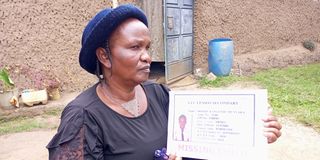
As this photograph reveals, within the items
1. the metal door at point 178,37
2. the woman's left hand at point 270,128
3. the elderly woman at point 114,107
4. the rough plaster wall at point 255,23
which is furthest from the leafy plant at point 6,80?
the woman's left hand at point 270,128

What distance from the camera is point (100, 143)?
134cm

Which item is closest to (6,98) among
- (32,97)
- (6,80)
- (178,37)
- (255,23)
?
(6,80)

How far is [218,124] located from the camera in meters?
1.48

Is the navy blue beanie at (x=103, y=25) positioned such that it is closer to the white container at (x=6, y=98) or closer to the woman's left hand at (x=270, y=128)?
the woman's left hand at (x=270, y=128)

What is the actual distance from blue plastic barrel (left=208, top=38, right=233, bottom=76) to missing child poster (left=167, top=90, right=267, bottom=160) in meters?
6.74

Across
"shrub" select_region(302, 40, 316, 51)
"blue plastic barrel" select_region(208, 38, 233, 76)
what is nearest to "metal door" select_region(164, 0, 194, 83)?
"blue plastic barrel" select_region(208, 38, 233, 76)

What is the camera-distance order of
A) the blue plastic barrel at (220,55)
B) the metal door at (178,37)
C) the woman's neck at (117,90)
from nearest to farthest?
the woman's neck at (117,90) < the metal door at (178,37) < the blue plastic barrel at (220,55)

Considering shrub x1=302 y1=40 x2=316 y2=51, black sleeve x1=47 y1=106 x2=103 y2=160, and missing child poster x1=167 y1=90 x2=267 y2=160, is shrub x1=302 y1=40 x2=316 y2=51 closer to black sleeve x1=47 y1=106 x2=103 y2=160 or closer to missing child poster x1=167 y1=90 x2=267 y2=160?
missing child poster x1=167 y1=90 x2=267 y2=160

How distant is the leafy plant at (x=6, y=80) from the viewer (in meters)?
5.34

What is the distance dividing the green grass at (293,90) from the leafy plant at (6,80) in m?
4.06

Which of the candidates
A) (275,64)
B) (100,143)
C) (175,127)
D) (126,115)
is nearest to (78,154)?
(100,143)

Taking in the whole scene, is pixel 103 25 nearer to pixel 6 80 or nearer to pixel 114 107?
pixel 114 107

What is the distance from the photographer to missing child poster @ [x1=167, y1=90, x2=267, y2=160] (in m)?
1.43

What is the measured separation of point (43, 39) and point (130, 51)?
5.05m
